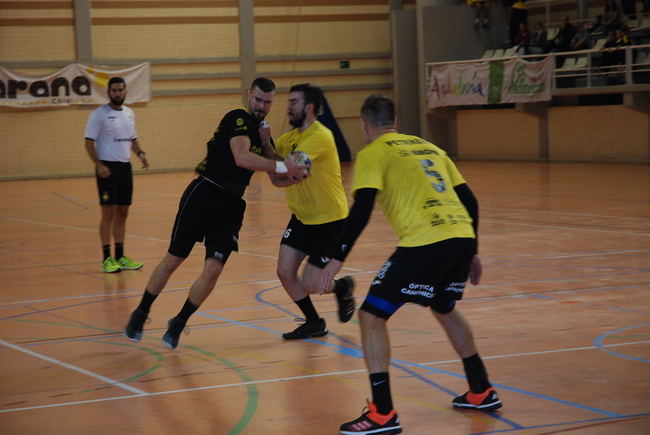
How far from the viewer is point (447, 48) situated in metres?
31.8

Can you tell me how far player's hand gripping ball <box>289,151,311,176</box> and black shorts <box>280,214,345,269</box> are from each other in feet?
1.80

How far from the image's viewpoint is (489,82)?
93.9ft

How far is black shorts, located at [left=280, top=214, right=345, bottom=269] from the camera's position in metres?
7.57

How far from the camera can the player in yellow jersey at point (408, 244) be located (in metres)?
5.13

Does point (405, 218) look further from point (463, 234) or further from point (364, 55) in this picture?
point (364, 55)

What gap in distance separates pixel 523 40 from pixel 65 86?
43.6 feet

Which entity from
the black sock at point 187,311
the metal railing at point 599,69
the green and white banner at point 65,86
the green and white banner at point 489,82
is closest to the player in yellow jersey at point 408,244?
the black sock at point 187,311

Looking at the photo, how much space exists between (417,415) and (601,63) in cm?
2286

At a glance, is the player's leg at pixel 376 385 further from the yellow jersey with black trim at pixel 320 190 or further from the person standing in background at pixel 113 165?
the person standing in background at pixel 113 165

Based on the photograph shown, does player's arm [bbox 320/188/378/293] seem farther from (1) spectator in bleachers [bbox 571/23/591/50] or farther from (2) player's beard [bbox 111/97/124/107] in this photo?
(1) spectator in bleachers [bbox 571/23/591/50]

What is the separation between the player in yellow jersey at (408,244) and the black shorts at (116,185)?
6.44 metres

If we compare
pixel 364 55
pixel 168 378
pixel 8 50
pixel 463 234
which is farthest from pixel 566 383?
pixel 364 55

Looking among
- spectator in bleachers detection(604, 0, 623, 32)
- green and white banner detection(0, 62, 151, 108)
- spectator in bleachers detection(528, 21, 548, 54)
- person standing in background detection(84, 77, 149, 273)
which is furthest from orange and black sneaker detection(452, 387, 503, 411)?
green and white banner detection(0, 62, 151, 108)

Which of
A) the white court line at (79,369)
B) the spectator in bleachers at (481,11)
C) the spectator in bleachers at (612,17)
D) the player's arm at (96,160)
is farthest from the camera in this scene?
the spectator in bleachers at (481,11)
